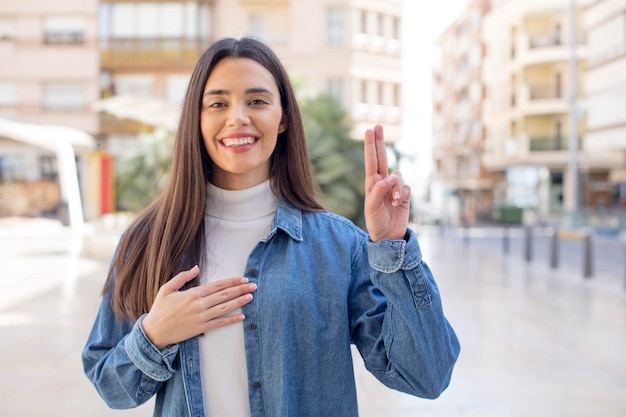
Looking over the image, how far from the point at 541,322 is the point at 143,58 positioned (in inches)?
1119

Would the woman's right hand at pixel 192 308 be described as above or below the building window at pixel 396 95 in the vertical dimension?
below

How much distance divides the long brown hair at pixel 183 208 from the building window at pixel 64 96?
33501mm

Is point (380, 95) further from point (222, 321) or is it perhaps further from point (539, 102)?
point (222, 321)

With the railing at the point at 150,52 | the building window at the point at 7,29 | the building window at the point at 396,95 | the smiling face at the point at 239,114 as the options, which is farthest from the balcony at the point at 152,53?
the smiling face at the point at 239,114

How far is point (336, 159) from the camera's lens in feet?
47.1

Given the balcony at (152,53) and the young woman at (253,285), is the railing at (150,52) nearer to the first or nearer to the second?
the balcony at (152,53)

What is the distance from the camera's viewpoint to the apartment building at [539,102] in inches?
1489

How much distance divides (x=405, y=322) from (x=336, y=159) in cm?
1287

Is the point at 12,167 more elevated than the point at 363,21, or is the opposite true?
the point at 363,21

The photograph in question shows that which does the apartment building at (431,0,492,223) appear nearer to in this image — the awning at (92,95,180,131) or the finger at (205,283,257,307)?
the awning at (92,95,180,131)

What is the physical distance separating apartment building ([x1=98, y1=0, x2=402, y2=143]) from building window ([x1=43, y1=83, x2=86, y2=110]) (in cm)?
123

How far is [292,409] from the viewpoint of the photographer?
1620 mm

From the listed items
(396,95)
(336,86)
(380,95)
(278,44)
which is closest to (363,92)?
(380,95)

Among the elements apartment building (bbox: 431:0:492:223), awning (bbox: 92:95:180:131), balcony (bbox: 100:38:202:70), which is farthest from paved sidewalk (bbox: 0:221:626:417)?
apartment building (bbox: 431:0:492:223)
